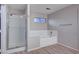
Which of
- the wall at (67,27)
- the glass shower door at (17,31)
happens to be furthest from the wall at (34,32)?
the wall at (67,27)

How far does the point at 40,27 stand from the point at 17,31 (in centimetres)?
76

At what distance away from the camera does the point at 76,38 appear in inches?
156

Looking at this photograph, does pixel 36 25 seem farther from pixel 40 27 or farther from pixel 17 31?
pixel 17 31

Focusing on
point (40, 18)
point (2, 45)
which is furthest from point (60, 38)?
point (2, 45)

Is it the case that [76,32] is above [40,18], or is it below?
below

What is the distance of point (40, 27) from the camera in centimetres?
371

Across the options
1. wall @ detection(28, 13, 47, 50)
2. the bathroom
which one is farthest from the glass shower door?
wall @ detection(28, 13, 47, 50)

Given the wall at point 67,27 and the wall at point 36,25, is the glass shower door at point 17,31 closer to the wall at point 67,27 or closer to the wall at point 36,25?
the wall at point 36,25

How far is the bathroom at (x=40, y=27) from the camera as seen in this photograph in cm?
327

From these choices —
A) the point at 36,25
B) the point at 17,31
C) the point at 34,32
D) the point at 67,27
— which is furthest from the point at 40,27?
the point at 67,27

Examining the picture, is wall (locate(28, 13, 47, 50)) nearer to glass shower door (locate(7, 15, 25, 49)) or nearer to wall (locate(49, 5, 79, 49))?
glass shower door (locate(7, 15, 25, 49))
